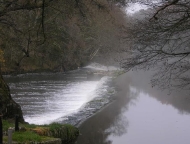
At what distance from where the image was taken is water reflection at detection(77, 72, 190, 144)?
487 inches

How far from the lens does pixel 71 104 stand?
18.7 meters

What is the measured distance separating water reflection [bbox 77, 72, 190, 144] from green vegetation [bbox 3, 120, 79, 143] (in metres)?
0.62

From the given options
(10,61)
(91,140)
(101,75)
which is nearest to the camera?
(91,140)

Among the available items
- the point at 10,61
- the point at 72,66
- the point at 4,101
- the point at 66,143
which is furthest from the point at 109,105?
the point at 72,66

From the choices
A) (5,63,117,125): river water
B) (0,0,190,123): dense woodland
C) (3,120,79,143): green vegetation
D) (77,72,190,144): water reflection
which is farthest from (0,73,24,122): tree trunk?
(5,63,117,125): river water

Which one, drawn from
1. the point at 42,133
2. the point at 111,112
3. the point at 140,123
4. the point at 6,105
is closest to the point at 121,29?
the point at 42,133

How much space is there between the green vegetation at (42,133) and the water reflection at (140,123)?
2.04ft

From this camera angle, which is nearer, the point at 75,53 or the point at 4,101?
the point at 4,101

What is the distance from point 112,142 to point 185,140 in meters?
2.96

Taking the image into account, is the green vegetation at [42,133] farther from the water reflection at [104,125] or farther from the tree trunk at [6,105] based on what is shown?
the water reflection at [104,125]

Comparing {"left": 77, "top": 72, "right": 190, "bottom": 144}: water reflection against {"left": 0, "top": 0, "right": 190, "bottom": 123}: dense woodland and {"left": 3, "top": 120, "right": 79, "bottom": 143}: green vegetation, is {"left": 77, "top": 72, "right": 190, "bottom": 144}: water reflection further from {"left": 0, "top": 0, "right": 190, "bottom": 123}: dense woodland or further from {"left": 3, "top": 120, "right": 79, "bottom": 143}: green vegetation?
{"left": 0, "top": 0, "right": 190, "bottom": 123}: dense woodland

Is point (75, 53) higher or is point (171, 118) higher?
point (75, 53)

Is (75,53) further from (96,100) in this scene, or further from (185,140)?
(185,140)

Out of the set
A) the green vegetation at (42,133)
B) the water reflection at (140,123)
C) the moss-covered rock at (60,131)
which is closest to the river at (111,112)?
the water reflection at (140,123)
